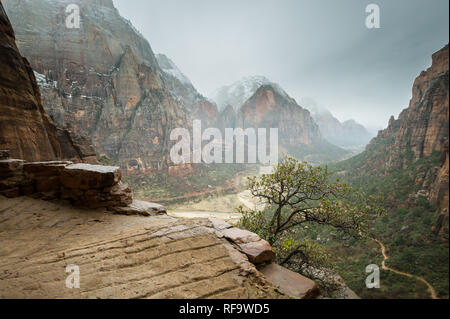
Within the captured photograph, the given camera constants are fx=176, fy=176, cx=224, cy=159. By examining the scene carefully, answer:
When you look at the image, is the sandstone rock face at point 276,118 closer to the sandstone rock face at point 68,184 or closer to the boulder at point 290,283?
the sandstone rock face at point 68,184

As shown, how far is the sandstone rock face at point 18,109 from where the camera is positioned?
1213 centimetres

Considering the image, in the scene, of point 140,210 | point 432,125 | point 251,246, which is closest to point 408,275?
point 251,246

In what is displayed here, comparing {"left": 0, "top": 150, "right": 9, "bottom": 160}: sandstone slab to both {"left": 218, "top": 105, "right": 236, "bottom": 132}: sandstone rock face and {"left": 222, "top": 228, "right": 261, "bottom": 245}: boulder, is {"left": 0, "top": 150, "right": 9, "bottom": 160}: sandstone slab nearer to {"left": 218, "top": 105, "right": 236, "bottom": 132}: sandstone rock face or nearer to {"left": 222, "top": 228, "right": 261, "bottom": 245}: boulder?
{"left": 222, "top": 228, "right": 261, "bottom": 245}: boulder

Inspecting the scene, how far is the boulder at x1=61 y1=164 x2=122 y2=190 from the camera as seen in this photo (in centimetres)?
798

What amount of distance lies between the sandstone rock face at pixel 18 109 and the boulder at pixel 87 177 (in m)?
7.98

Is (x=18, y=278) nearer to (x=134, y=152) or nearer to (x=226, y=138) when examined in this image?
(x=134, y=152)

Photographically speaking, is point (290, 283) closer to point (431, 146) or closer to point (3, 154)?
point (3, 154)

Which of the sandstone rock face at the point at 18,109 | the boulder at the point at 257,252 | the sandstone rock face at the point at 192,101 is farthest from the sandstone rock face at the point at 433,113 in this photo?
the sandstone rock face at the point at 192,101

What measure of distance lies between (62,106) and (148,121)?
79.4 feet

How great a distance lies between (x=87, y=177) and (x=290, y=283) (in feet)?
29.7

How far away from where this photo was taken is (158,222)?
729 cm

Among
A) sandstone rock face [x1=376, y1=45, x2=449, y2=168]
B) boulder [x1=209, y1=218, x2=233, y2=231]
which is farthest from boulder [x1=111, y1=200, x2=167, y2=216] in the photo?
sandstone rock face [x1=376, y1=45, x2=449, y2=168]

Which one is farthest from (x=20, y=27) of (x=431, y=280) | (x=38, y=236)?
(x=431, y=280)
